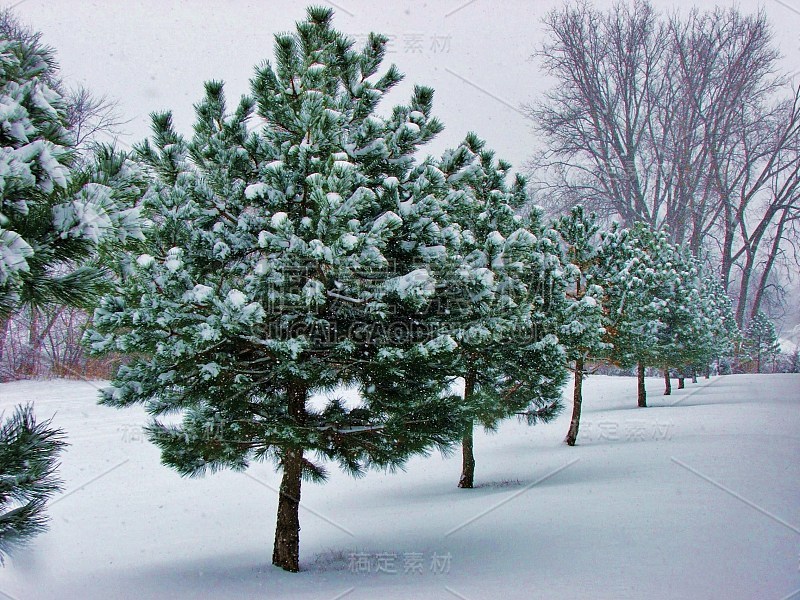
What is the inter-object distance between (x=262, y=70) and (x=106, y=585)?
18.2 ft

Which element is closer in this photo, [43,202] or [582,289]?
[43,202]

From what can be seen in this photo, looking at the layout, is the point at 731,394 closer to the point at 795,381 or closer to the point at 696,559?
the point at 795,381

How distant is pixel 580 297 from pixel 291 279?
1004 cm

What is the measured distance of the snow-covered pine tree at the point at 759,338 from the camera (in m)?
38.5

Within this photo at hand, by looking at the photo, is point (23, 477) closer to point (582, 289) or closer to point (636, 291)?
point (582, 289)

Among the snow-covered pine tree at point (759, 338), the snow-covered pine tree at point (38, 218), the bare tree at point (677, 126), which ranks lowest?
the snow-covered pine tree at point (38, 218)

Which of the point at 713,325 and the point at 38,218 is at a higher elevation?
the point at 713,325

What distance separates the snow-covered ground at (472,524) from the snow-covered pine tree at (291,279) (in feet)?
4.07

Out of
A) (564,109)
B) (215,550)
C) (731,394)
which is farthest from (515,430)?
(564,109)

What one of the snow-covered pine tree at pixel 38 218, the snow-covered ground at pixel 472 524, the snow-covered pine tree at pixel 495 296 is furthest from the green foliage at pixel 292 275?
the snow-covered pine tree at pixel 38 218

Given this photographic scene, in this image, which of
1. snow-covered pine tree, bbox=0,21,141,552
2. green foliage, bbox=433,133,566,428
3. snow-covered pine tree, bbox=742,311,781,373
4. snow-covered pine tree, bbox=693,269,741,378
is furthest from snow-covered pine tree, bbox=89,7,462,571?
snow-covered pine tree, bbox=742,311,781,373

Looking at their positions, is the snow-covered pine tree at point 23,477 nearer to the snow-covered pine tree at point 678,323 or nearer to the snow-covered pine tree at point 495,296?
the snow-covered pine tree at point 495,296

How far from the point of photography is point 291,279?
587 centimetres

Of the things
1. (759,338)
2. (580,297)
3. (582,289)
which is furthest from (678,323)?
(759,338)
